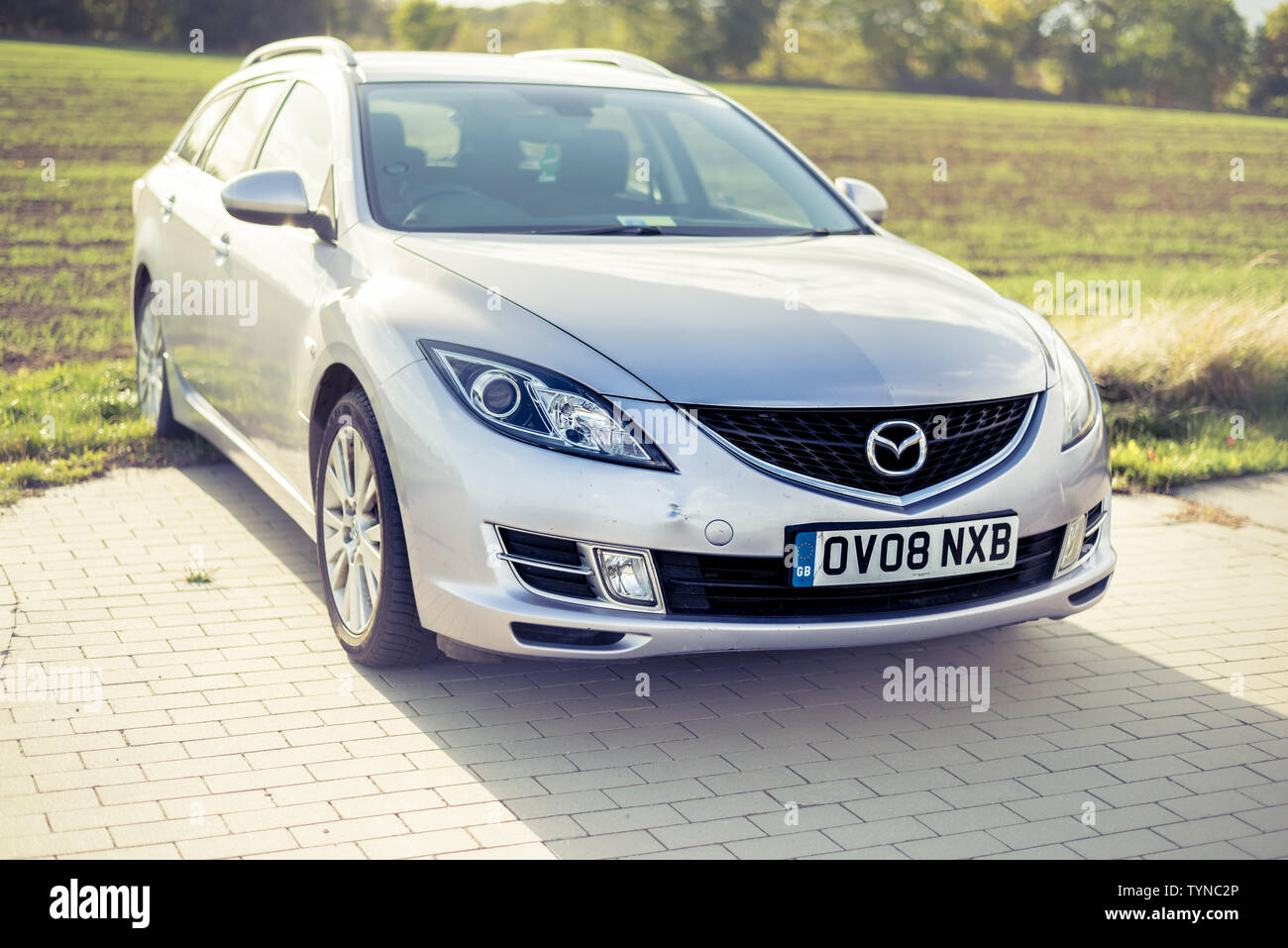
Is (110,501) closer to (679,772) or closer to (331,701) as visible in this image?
(331,701)

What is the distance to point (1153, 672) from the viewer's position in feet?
14.6

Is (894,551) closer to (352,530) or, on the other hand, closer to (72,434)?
(352,530)

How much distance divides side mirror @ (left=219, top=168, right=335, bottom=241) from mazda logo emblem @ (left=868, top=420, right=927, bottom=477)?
1.88 meters

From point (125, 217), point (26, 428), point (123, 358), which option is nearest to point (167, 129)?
point (125, 217)

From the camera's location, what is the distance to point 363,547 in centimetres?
407

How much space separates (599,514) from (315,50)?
9.52 ft

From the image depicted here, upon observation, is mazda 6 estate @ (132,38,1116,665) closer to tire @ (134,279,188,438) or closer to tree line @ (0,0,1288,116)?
tire @ (134,279,188,438)

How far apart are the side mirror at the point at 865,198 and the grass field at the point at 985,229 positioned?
2.22 meters

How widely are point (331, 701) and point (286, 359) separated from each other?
1.19 meters

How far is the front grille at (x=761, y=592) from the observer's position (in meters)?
3.50

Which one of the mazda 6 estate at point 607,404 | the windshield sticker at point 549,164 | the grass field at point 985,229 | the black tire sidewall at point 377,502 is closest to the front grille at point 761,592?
the mazda 6 estate at point 607,404

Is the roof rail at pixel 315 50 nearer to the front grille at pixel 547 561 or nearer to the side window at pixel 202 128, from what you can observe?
the side window at pixel 202 128

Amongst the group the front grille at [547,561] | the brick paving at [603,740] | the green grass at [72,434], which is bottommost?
the brick paving at [603,740]

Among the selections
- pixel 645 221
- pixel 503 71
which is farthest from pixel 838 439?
pixel 503 71
